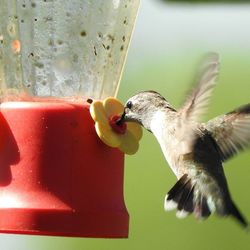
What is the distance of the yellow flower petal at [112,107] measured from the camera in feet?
12.7

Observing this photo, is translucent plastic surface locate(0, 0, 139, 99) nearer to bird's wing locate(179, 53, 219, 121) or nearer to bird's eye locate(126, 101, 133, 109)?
bird's eye locate(126, 101, 133, 109)

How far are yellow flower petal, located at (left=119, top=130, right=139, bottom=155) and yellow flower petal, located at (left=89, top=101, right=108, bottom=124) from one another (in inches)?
5.4

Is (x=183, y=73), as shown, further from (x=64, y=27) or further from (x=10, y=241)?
(x=64, y=27)

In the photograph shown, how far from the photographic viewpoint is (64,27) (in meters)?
4.02

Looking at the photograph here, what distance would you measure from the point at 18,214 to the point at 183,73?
15.5ft

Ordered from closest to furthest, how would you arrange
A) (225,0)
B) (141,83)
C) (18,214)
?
(18,214) < (225,0) < (141,83)

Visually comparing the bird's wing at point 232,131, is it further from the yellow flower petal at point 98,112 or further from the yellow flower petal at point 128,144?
the yellow flower petal at point 98,112

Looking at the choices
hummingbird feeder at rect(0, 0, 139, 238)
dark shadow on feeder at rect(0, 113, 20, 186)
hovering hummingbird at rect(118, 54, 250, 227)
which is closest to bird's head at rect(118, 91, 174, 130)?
hovering hummingbird at rect(118, 54, 250, 227)

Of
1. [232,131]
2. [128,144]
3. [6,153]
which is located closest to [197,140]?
[232,131]

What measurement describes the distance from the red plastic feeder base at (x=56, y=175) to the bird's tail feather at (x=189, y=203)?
0.18 metres

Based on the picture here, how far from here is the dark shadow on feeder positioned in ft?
12.2

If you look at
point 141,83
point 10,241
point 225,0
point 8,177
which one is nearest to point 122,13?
point 8,177

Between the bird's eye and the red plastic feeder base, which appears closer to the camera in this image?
the red plastic feeder base

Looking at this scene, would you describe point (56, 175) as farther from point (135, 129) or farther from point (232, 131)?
point (232, 131)
